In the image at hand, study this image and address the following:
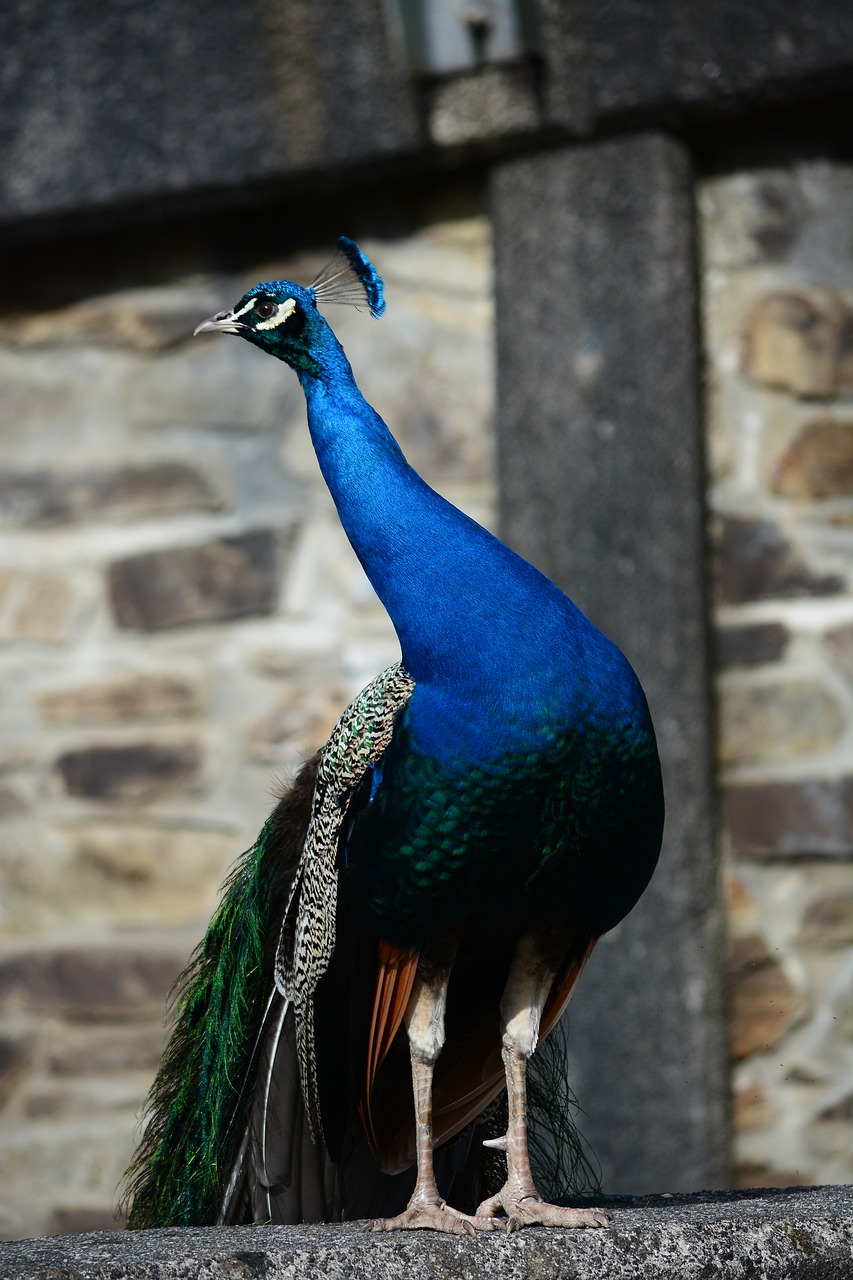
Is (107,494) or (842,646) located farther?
(107,494)

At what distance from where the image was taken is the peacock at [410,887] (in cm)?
159

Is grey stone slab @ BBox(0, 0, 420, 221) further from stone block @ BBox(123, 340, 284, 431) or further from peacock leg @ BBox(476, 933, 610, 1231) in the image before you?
peacock leg @ BBox(476, 933, 610, 1231)

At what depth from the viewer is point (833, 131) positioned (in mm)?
2826

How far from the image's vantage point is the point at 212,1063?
1.97 metres

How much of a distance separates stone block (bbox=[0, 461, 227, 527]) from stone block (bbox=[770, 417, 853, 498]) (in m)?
1.10

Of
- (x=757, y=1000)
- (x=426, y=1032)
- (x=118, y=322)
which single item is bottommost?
(x=757, y=1000)

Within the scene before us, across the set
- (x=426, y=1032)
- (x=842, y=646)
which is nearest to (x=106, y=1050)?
(x=426, y=1032)

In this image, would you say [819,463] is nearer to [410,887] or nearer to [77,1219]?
[410,887]

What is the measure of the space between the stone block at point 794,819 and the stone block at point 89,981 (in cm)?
112

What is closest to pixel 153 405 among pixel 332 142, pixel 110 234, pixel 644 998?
pixel 110 234

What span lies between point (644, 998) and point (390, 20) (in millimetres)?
1805

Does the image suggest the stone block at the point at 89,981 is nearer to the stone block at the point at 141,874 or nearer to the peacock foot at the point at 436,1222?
the stone block at the point at 141,874

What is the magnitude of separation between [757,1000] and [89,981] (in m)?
1.29

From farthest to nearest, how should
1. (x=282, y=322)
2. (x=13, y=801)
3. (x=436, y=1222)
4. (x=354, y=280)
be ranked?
(x=13, y=801), (x=354, y=280), (x=282, y=322), (x=436, y=1222)
